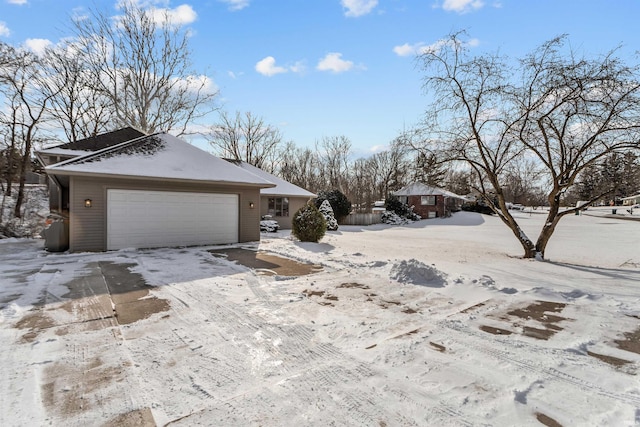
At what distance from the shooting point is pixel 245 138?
30.2 metres

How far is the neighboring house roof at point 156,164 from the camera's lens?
8.54 meters

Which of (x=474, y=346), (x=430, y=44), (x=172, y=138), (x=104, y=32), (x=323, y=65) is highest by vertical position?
(x=104, y=32)

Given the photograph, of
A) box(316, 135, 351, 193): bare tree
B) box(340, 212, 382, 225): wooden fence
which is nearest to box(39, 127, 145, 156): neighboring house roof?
box(340, 212, 382, 225): wooden fence

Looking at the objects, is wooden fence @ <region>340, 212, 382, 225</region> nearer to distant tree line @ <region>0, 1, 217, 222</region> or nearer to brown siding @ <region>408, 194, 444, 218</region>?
brown siding @ <region>408, 194, 444, 218</region>

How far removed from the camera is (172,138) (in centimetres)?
1170

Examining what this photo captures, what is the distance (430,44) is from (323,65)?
179 inches

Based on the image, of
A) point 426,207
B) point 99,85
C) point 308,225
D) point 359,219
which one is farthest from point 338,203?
point 99,85

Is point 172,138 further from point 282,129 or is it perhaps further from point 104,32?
point 282,129

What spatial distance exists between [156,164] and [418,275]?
8272 mm

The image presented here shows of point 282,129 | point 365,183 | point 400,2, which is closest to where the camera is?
point 400,2

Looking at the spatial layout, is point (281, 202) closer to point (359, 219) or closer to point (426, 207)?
point (359, 219)

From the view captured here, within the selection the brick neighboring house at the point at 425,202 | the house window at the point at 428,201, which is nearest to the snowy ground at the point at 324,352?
the brick neighboring house at the point at 425,202

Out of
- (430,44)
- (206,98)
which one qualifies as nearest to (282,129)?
(206,98)

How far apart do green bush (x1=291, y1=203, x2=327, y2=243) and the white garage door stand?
217 cm
